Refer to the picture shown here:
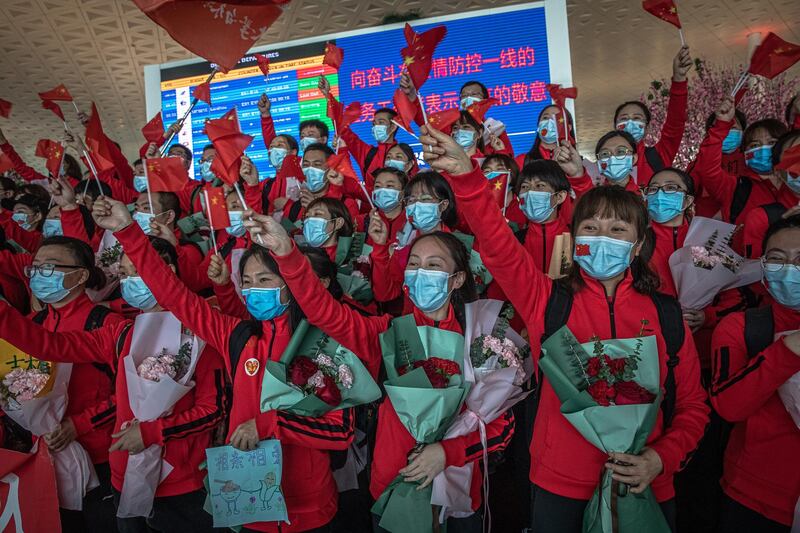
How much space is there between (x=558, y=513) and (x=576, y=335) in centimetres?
58

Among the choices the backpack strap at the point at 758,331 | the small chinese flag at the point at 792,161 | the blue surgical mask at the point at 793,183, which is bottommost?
the backpack strap at the point at 758,331

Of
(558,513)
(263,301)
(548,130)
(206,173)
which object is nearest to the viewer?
(558,513)

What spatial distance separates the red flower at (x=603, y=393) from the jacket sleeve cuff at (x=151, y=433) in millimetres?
1673

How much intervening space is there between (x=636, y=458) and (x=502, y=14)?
5545 millimetres

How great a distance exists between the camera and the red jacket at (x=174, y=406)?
2268 millimetres

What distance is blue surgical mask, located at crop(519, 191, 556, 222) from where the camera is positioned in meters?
2.91

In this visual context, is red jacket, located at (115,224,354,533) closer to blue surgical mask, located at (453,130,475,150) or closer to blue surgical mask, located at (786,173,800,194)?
blue surgical mask, located at (453,130,475,150)

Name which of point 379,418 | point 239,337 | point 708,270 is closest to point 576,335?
point 379,418

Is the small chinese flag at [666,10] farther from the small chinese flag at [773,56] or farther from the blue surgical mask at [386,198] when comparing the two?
the blue surgical mask at [386,198]

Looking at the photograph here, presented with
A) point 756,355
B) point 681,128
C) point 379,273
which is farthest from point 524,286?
point 681,128

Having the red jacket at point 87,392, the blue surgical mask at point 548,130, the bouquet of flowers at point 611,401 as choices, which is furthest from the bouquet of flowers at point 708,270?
the red jacket at point 87,392

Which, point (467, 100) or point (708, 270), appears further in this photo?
point (467, 100)

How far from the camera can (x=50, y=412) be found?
236 cm

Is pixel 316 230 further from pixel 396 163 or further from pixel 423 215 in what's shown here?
pixel 396 163
